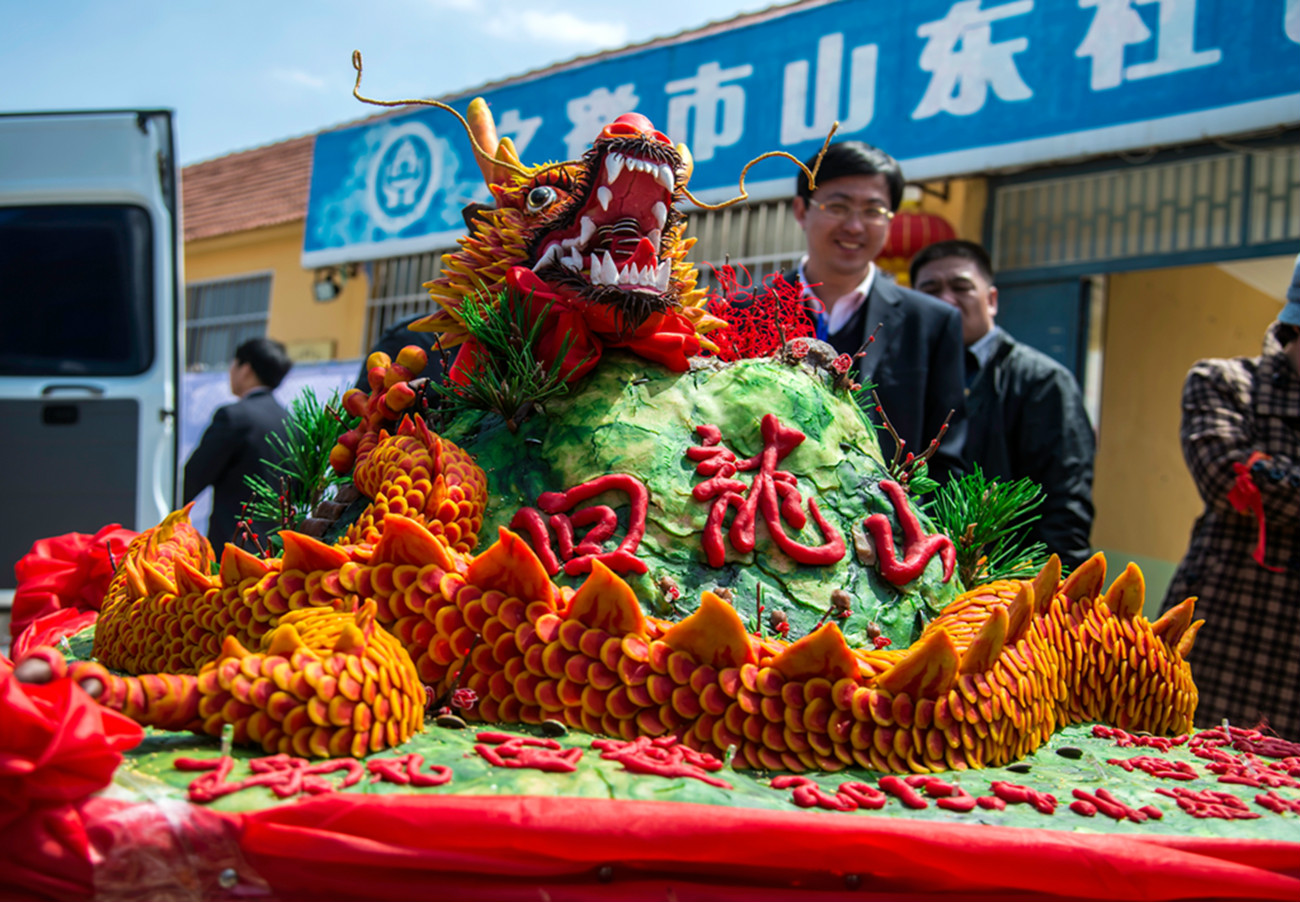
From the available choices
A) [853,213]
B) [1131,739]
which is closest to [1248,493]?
[853,213]

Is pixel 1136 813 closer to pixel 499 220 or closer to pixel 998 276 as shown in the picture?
pixel 499 220

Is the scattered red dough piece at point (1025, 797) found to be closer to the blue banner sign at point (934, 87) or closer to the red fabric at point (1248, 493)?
the red fabric at point (1248, 493)

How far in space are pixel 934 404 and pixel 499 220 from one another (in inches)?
44.8

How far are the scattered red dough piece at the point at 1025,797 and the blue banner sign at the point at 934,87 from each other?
4227mm

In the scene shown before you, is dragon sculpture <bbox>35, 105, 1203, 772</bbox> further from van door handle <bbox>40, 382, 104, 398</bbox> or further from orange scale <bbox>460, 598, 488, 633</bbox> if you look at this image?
van door handle <bbox>40, 382, 104, 398</bbox>

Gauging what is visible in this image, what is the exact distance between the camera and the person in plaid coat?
101 inches

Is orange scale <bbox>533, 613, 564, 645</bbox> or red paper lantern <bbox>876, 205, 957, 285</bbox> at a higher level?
red paper lantern <bbox>876, 205, 957, 285</bbox>

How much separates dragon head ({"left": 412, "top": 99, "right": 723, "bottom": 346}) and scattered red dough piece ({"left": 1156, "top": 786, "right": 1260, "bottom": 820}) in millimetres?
906

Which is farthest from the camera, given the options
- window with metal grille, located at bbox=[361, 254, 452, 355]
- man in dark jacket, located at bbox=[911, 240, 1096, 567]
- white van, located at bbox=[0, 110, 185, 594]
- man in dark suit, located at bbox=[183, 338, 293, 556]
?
window with metal grille, located at bbox=[361, 254, 452, 355]

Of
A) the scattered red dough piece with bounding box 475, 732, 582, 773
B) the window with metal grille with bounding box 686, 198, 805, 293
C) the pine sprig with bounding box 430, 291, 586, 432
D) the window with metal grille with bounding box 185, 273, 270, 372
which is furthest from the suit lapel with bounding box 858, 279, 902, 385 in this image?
the window with metal grille with bounding box 185, 273, 270, 372

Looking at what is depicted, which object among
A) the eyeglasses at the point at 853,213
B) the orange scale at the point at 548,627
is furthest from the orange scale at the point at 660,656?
the eyeglasses at the point at 853,213

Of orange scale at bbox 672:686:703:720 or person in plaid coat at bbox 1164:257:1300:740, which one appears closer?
orange scale at bbox 672:686:703:720

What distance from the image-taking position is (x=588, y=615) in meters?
1.19

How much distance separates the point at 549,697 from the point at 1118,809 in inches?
24.1
